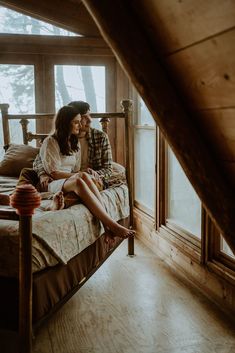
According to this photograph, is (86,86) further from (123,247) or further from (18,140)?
(123,247)

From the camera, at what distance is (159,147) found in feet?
Result: 11.3

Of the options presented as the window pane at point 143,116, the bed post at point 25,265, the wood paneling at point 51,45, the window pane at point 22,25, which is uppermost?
the window pane at point 22,25

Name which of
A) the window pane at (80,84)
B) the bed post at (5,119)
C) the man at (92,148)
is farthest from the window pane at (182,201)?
the bed post at (5,119)

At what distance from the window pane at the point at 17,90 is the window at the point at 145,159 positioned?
1.13 meters

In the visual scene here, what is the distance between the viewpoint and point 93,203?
2604mm

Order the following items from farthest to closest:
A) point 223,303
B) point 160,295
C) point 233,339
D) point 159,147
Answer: point 159,147, point 160,295, point 223,303, point 233,339

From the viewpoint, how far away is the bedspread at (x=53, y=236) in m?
1.84

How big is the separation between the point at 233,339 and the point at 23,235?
125 cm

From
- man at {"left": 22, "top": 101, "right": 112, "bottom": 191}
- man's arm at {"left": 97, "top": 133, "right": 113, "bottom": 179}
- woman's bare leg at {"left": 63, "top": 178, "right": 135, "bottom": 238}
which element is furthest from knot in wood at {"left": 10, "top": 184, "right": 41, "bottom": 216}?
man's arm at {"left": 97, "top": 133, "right": 113, "bottom": 179}

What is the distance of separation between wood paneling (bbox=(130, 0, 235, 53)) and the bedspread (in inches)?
42.8

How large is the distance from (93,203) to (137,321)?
2.47 ft

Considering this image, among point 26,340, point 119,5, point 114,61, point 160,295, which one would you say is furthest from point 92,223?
point 114,61

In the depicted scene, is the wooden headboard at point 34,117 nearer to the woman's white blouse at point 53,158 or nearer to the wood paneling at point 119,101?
the woman's white blouse at point 53,158

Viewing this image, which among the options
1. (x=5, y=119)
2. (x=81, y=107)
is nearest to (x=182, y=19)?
(x=81, y=107)
